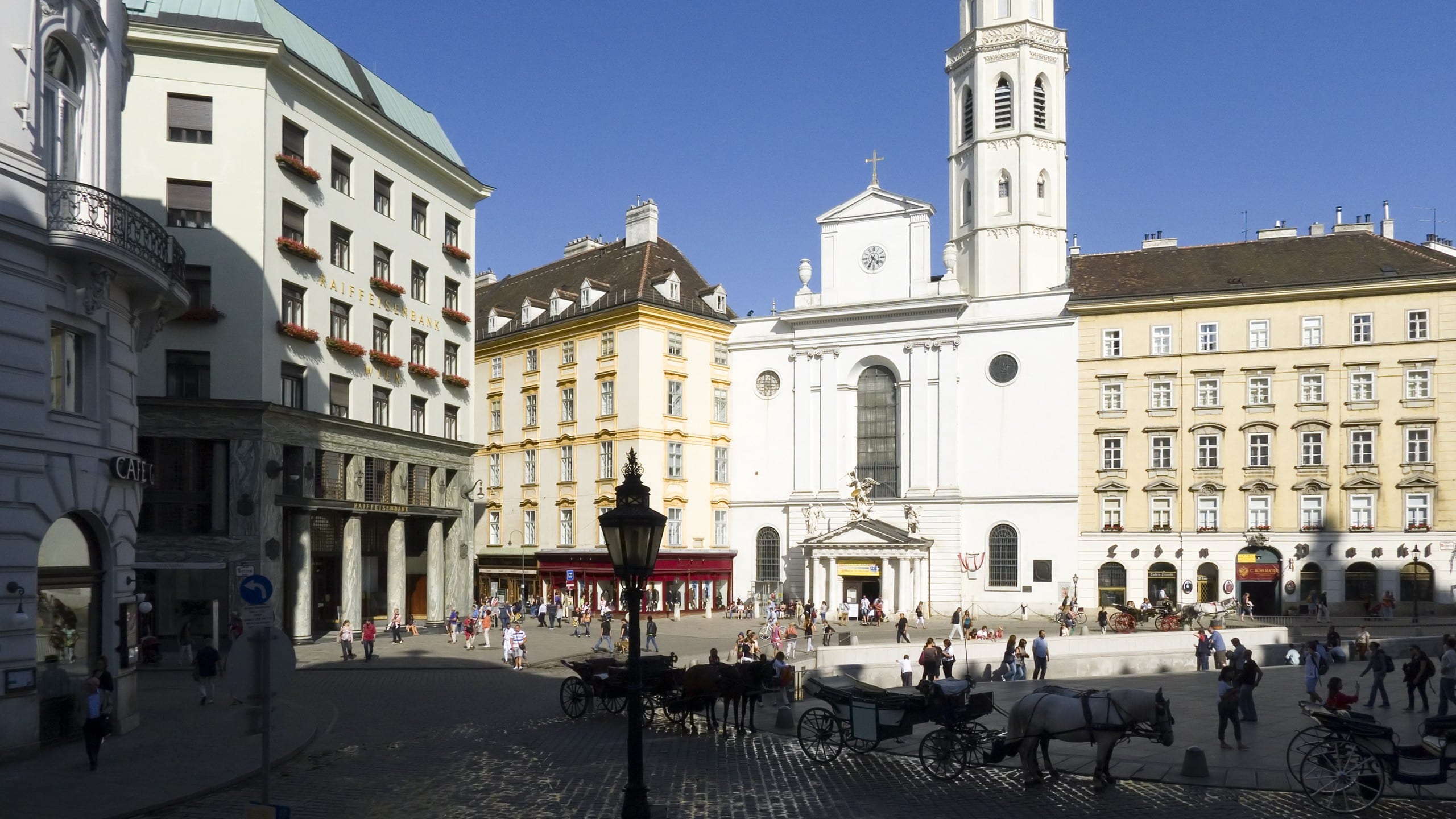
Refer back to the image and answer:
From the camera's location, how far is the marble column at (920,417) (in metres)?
65.0

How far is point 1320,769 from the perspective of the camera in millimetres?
16516

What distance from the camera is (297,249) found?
135 feet

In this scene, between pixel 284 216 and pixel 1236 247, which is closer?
pixel 284 216

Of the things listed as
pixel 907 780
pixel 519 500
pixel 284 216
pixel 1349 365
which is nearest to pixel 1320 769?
pixel 907 780

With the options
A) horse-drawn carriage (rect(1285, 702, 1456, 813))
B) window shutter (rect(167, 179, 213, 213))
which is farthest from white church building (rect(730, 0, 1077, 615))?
horse-drawn carriage (rect(1285, 702, 1456, 813))

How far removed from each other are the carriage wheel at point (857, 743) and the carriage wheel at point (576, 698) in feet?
22.2

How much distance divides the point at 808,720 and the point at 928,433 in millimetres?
45238

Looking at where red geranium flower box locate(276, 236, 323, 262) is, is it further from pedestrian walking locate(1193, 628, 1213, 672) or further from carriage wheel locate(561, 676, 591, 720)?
pedestrian walking locate(1193, 628, 1213, 672)

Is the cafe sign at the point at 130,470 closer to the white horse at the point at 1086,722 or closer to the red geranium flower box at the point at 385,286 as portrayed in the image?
the white horse at the point at 1086,722

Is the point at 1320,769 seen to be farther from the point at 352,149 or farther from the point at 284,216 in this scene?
the point at 352,149

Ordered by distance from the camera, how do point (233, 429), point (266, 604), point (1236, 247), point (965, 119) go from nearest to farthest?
point (266, 604) → point (233, 429) → point (1236, 247) → point (965, 119)

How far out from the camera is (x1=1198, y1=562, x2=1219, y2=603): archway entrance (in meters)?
59.2

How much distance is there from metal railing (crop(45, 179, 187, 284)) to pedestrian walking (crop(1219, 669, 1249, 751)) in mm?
19945

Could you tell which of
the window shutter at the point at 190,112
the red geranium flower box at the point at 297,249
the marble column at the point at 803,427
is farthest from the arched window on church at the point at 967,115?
the window shutter at the point at 190,112
